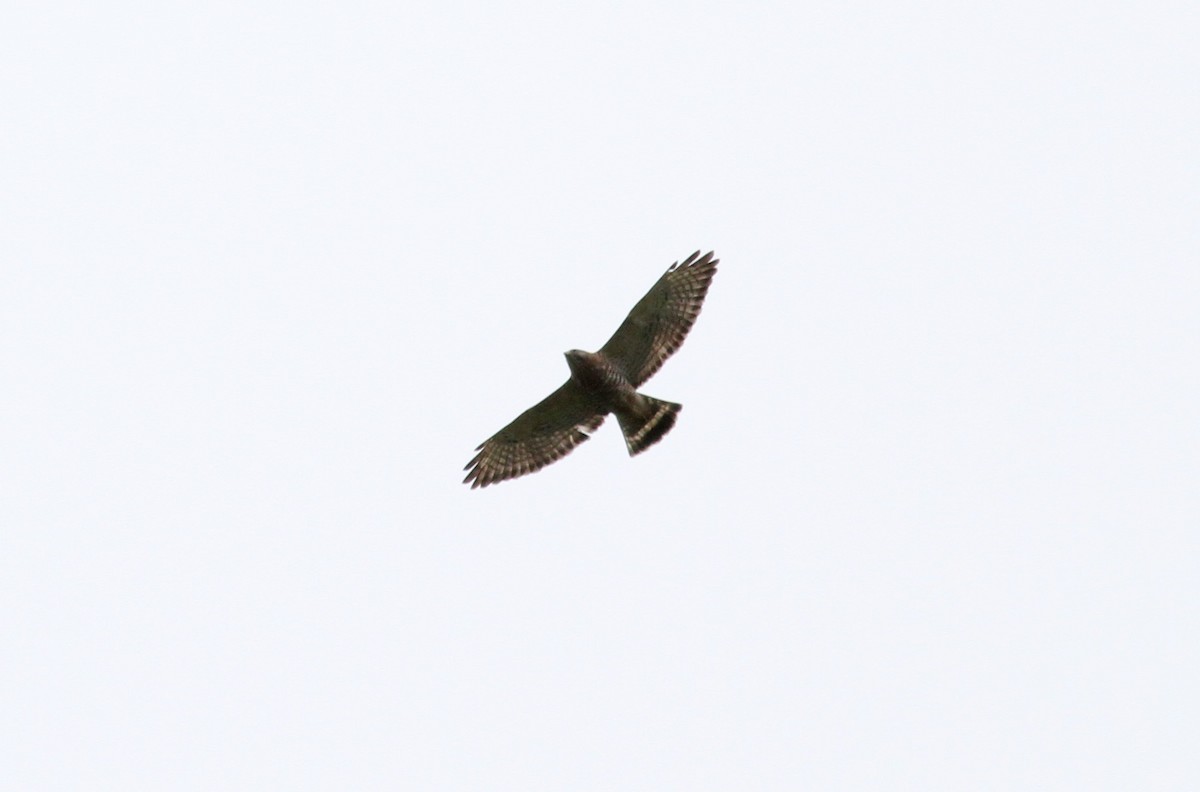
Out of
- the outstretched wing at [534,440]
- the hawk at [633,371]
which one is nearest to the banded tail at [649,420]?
the hawk at [633,371]

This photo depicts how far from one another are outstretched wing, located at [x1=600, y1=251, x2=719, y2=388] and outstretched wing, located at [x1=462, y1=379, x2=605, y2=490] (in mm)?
607

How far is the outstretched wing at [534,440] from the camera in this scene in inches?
730

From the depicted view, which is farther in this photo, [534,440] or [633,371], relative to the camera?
[534,440]

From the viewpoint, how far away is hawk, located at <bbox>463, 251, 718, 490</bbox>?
59.4ft

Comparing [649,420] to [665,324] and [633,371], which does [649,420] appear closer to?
[633,371]

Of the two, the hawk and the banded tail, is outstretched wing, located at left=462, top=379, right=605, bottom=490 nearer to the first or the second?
the hawk

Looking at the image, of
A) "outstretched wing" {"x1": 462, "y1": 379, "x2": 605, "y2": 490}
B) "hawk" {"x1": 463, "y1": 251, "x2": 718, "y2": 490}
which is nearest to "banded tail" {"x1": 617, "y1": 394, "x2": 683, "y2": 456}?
"hawk" {"x1": 463, "y1": 251, "x2": 718, "y2": 490}

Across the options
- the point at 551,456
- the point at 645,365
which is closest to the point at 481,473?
the point at 551,456

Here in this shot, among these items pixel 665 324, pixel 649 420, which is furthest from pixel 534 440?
pixel 665 324

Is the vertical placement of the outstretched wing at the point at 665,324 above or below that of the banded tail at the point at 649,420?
above

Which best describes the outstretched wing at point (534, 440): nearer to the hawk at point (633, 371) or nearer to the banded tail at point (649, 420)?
the hawk at point (633, 371)

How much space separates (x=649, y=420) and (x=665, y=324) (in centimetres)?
105

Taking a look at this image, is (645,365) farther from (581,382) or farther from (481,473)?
(481,473)

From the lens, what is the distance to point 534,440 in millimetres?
18891
